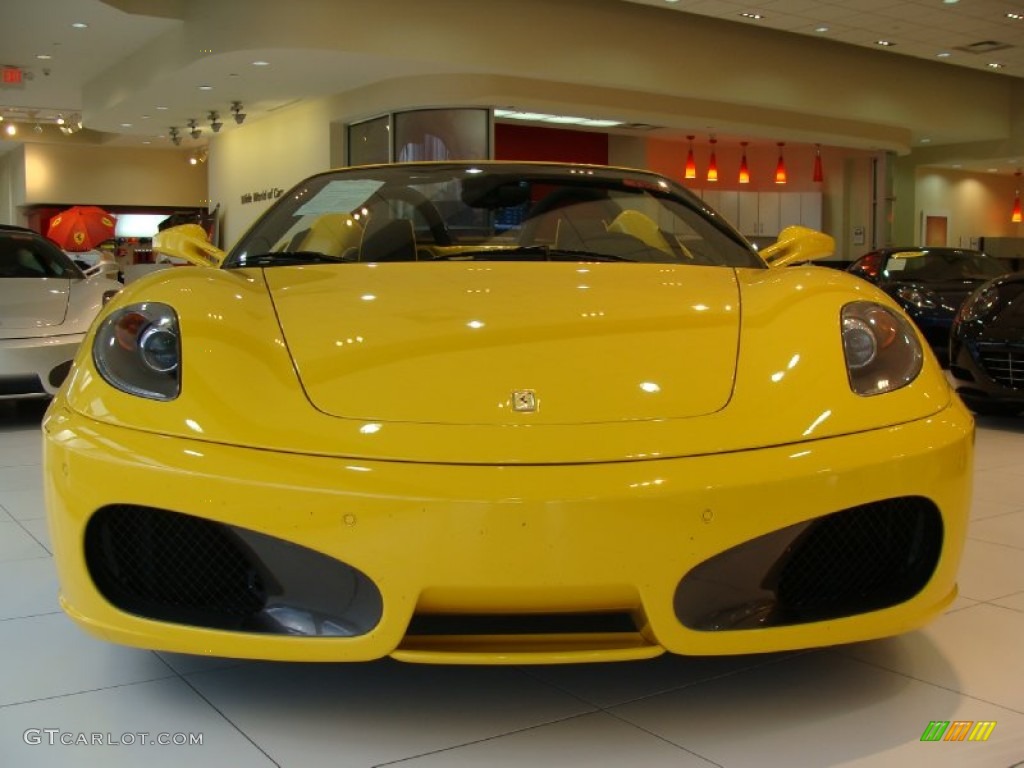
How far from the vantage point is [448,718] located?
5.48ft

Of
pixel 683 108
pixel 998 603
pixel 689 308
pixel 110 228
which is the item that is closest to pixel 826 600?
pixel 689 308

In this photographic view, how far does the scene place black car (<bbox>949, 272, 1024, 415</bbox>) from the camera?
4.88 metres

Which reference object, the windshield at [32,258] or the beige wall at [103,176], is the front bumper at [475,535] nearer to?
the windshield at [32,258]

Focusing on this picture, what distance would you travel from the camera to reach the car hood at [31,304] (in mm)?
4934

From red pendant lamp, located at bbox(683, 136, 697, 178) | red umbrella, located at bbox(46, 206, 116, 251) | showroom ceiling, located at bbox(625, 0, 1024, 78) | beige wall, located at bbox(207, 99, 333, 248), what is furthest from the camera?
red umbrella, located at bbox(46, 206, 116, 251)

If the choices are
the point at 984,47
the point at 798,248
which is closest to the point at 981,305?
the point at 798,248

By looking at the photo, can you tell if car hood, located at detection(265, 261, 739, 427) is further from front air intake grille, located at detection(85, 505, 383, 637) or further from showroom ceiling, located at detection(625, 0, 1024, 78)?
showroom ceiling, located at detection(625, 0, 1024, 78)

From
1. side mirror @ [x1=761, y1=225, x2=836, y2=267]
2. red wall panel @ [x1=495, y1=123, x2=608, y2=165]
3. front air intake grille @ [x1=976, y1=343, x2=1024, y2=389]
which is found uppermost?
red wall panel @ [x1=495, y1=123, x2=608, y2=165]

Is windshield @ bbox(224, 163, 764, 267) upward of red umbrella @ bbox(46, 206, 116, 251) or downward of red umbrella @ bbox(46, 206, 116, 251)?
downward

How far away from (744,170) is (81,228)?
13.0 m

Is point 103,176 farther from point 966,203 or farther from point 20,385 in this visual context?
point 20,385

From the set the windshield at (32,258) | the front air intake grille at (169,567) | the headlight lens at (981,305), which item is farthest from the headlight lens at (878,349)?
the windshield at (32,258)

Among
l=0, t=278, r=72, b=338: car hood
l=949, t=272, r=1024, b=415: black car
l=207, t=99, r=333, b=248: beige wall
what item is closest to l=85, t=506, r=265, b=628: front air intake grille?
l=0, t=278, r=72, b=338: car hood

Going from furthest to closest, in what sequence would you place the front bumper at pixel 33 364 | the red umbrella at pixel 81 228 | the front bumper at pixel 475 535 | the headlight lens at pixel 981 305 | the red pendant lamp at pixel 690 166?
the red umbrella at pixel 81 228
the red pendant lamp at pixel 690 166
the headlight lens at pixel 981 305
the front bumper at pixel 33 364
the front bumper at pixel 475 535
